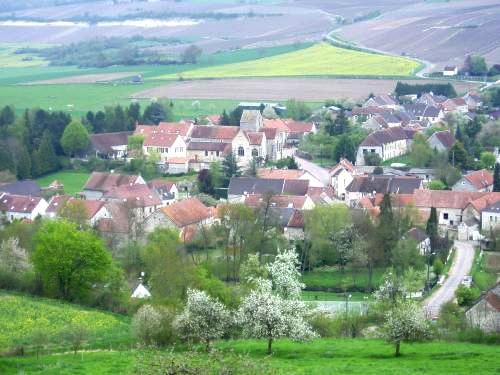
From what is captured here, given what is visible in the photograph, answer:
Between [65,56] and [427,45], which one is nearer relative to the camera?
[427,45]

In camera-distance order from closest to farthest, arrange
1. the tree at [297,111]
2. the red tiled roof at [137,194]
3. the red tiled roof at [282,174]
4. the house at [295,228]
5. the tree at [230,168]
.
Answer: the house at [295,228] → the red tiled roof at [137,194] → the red tiled roof at [282,174] → the tree at [230,168] → the tree at [297,111]

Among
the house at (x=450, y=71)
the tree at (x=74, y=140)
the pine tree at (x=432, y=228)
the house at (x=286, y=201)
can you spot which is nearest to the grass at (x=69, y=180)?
the tree at (x=74, y=140)

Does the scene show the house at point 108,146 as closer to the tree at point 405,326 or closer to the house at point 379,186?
the house at point 379,186

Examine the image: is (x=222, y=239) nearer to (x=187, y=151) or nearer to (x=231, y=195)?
(x=231, y=195)

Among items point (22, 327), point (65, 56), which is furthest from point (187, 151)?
point (65, 56)

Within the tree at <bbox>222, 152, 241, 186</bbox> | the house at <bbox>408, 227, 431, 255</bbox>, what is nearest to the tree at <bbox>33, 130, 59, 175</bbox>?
the tree at <bbox>222, 152, 241, 186</bbox>

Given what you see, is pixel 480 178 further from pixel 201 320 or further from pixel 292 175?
pixel 201 320

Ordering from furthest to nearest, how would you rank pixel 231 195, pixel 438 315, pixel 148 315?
pixel 231 195, pixel 438 315, pixel 148 315
